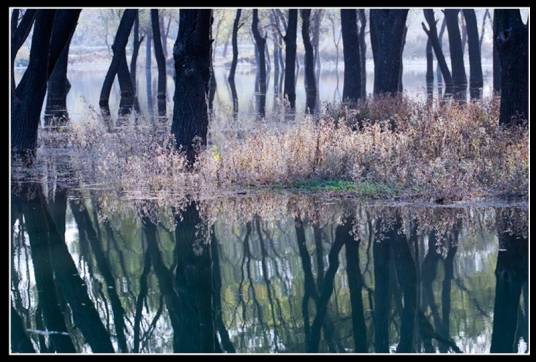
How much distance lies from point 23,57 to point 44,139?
6963cm

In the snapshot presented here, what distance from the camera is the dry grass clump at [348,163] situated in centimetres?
1366

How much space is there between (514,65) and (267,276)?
732 cm

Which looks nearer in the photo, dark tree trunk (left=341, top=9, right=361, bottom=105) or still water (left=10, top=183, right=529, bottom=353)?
still water (left=10, top=183, right=529, bottom=353)

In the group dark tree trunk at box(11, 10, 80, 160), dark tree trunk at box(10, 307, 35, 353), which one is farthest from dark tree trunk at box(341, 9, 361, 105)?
dark tree trunk at box(10, 307, 35, 353)

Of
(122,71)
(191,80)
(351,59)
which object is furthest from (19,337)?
(122,71)

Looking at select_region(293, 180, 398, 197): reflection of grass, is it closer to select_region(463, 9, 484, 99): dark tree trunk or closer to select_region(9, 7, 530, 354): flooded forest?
select_region(9, 7, 530, 354): flooded forest

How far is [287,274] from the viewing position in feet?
34.3

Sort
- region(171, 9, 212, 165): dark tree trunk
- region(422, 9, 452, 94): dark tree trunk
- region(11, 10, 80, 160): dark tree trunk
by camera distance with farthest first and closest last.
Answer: region(422, 9, 452, 94): dark tree trunk, region(11, 10, 80, 160): dark tree trunk, region(171, 9, 212, 165): dark tree trunk

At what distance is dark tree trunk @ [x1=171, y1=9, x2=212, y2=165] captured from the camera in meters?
15.5

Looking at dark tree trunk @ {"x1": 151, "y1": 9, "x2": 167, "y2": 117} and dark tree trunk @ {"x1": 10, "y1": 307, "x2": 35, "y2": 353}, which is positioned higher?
dark tree trunk @ {"x1": 151, "y1": 9, "x2": 167, "y2": 117}

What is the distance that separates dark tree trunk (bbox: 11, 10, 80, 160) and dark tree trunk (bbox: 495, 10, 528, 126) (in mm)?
6750

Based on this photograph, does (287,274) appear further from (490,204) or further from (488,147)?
(488,147)

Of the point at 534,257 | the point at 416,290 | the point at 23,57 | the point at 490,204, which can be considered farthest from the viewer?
the point at 23,57

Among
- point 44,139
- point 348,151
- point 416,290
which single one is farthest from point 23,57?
point 416,290
